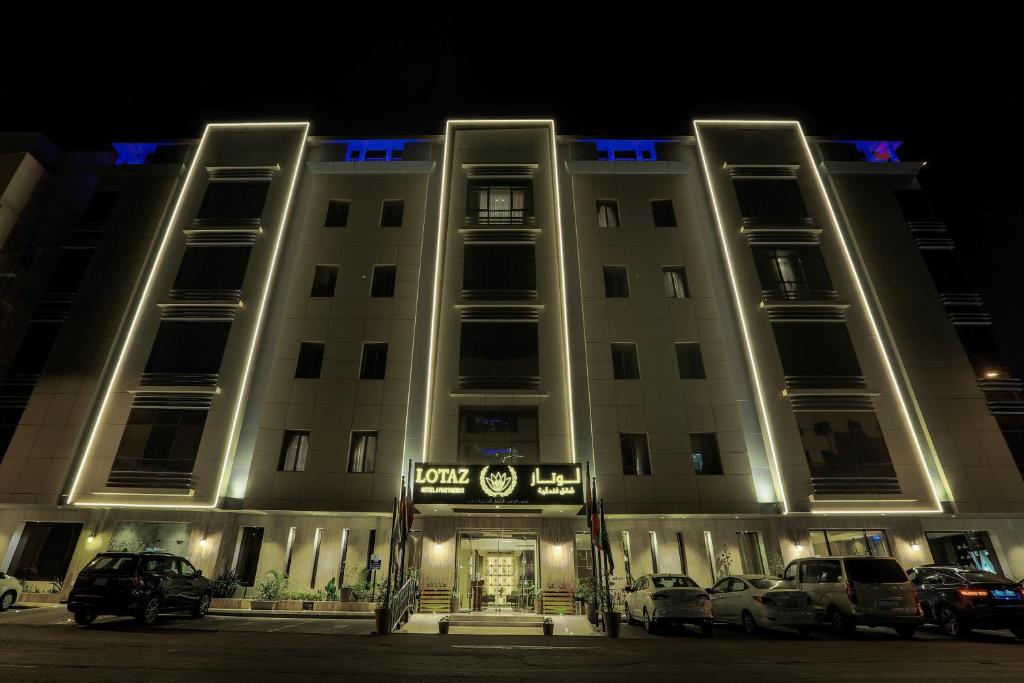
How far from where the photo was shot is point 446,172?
94.4 feet

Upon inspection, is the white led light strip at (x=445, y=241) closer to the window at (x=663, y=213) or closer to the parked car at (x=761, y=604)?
the window at (x=663, y=213)

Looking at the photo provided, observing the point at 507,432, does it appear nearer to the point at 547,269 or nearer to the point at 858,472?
the point at 547,269

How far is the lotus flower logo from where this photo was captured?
18609 millimetres

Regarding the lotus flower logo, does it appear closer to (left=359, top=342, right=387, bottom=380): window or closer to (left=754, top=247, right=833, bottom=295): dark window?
(left=359, top=342, right=387, bottom=380): window

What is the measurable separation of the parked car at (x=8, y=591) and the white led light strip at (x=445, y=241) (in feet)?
45.4

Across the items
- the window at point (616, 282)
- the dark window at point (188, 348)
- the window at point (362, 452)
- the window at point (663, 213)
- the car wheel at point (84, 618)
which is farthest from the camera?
the window at point (663, 213)

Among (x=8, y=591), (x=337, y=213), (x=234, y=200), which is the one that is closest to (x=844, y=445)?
(x=337, y=213)

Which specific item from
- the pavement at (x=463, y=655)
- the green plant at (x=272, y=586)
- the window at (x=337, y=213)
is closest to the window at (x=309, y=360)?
the window at (x=337, y=213)

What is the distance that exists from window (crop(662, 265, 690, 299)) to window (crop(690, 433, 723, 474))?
7.23 metres

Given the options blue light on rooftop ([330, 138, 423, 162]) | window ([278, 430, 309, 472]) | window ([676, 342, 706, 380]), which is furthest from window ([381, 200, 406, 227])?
window ([676, 342, 706, 380])

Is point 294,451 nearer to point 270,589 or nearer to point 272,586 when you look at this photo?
point 272,586

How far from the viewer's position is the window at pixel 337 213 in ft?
91.0

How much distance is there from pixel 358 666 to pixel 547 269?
65.5 feet

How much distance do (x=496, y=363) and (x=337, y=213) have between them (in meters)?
13.0
